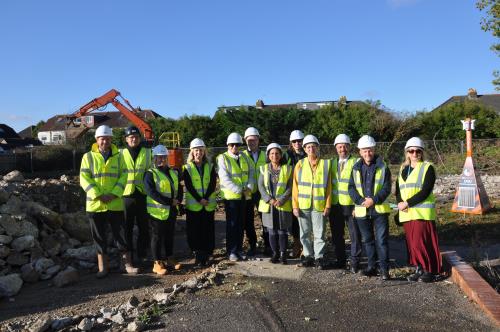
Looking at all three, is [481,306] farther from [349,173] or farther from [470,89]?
[470,89]

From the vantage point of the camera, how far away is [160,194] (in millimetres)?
6531

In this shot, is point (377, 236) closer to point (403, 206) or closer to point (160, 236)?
point (403, 206)

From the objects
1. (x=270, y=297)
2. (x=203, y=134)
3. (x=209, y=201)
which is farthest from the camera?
(x=203, y=134)

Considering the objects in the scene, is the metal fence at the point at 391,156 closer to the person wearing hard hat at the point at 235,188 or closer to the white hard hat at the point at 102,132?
the person wearing hard hat at the point at 235,188

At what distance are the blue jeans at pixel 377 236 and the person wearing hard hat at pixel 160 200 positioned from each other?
265cm

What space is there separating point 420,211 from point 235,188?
2.56m

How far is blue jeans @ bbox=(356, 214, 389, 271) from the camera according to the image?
5746 mm

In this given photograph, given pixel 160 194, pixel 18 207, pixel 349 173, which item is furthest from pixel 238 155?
pixel 18 207

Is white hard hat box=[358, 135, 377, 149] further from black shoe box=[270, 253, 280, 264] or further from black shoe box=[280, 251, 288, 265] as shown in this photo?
black shoe box=[270, 253, 280, 264]

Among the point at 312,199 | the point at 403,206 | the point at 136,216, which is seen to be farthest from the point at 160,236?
the point at 403,206

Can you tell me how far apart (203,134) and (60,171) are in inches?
383

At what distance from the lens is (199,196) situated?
22.1 feet

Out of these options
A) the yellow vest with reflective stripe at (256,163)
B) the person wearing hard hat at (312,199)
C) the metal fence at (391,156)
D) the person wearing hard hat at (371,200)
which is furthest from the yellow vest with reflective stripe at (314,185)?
the metal fence at (391,156)

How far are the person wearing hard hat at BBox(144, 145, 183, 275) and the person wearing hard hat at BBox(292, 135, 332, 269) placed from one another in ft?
5.83
